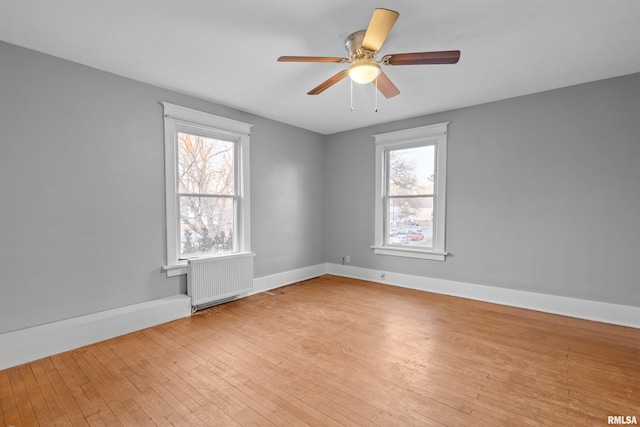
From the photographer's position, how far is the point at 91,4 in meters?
2.03

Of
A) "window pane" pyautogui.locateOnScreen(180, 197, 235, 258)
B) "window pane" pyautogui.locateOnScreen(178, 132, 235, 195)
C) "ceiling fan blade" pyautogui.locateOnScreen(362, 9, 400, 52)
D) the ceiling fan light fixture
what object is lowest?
"window pane" pyautogui.locateOnScreen(180, 197, 235, 258)

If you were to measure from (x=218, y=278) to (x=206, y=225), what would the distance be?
0.75 m

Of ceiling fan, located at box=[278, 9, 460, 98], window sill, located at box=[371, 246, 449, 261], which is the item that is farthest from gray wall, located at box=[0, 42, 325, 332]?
window sill, located at box=[371, 246, 449, 261]

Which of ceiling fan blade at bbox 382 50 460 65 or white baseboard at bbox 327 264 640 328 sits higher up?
ceiling fan blade at bbox 382 50 460 65

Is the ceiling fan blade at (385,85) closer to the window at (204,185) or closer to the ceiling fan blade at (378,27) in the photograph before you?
the ceiling fan blade at (378,27)

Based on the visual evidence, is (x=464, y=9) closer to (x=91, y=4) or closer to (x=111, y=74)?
(x=91, y=4)

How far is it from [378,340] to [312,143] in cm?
384

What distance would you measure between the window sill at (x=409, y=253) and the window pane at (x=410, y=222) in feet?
0.38

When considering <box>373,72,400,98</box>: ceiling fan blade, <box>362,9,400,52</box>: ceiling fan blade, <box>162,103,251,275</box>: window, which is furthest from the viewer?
<box>162,103,251,275</box>: window

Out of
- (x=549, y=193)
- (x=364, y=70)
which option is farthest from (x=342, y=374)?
(x=549, y=193)

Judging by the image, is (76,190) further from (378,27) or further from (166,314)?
(378,27)

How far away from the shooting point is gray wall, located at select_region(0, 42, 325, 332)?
2.50 meters

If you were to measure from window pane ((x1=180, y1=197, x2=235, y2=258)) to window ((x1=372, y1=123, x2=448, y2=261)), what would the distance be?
8.46ft

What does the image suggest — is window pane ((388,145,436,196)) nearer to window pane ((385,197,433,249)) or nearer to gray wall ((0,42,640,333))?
window pane ((385,197,433,249))
